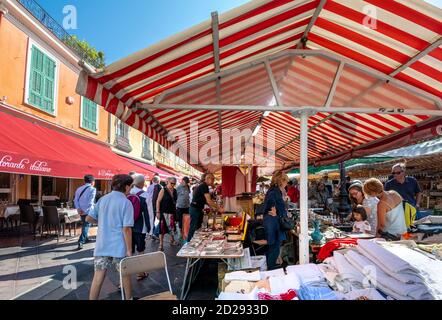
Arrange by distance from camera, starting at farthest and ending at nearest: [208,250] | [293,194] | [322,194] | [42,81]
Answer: [322,194]
[42,81]
[293,194]
[208,250]

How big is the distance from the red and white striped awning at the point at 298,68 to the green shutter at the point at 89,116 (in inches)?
397

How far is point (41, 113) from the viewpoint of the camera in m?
10.5

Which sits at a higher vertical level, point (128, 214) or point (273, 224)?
point (128, 214)

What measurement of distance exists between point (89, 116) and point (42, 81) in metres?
3.56

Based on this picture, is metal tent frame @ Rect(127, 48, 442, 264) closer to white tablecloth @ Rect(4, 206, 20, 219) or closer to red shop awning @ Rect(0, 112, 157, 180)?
red shop awning @ Rect(0, 112, 157, 180)

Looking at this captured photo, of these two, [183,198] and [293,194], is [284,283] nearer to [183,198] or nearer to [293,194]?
[183,198]

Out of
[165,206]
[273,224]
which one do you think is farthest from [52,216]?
[273,224]

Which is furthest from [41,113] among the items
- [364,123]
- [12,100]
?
[364,123]

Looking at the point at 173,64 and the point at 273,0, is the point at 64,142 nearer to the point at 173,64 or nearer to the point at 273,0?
the point at 173,64

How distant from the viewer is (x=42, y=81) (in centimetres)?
1057

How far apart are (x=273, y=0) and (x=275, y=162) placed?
10.7m

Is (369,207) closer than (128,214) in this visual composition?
No

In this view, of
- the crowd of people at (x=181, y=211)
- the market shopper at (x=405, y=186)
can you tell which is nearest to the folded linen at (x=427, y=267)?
the crowd of people at (x=181, y=211)

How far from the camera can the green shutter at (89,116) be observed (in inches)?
534
